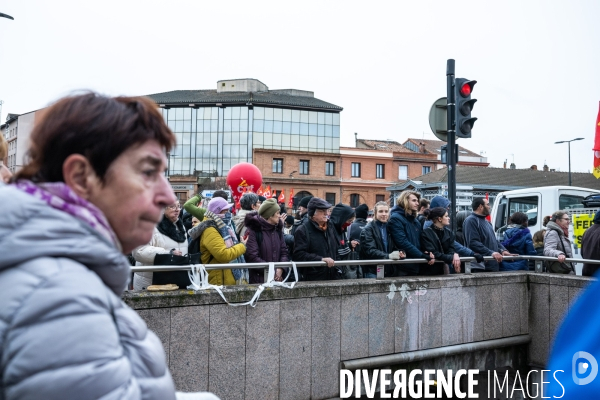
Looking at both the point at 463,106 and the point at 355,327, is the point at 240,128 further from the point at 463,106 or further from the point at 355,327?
the point at 355,327

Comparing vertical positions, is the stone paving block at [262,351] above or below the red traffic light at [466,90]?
below

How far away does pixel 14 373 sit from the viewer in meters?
1.10

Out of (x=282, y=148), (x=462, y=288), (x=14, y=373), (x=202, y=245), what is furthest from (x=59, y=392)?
(x=282, y=148)

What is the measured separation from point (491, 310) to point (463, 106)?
9.16ft

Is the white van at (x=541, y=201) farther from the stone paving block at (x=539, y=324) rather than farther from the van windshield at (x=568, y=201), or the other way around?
the stone paving block at (x=539, y=324)

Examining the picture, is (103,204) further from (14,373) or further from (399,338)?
(399,338)

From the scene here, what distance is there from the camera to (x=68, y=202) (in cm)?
128

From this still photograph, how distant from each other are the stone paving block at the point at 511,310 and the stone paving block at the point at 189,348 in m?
4.44

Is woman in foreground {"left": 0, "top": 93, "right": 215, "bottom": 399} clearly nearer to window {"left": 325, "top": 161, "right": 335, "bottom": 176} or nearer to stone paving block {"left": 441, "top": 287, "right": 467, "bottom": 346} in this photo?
stone paving block {"left": 441, "top": 287, "right": 467, "bottom": 346}

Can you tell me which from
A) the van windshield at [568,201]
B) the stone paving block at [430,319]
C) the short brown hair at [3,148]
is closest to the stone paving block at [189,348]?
the short brown hair at [3,148]

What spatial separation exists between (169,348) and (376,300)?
2446 millimetres

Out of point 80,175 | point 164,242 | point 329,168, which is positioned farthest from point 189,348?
point 329,168

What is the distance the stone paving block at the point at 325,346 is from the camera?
5.85 m

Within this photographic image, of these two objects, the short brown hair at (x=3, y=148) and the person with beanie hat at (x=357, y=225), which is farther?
the person with beanie hat at (x=357, y=225)
